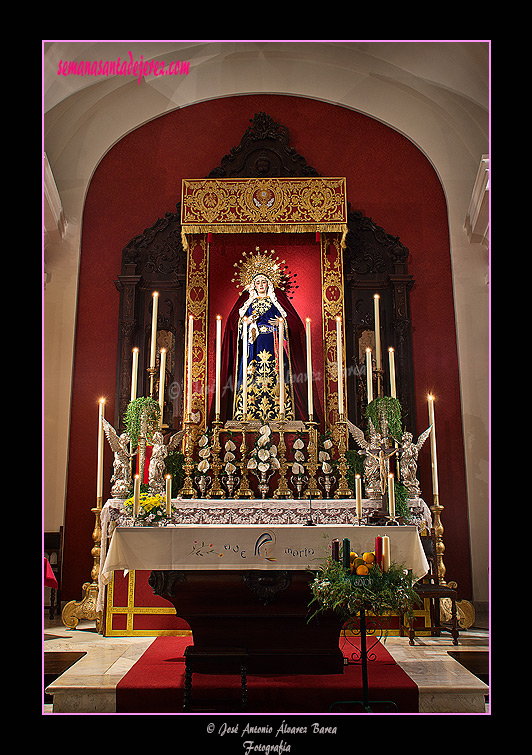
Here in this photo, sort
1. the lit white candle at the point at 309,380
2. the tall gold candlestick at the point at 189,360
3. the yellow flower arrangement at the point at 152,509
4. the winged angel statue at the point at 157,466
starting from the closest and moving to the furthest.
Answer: the yellow flower arrangement at the point at 152,509
the winged angel statue at the point at 157,466
the lit white candle at the point at 309,380
the tall gold candlestick at the point at 189,360

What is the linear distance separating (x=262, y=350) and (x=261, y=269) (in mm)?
1146

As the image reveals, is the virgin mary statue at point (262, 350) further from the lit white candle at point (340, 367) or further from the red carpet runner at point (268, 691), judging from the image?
the red carpet runner at point (268, 691)

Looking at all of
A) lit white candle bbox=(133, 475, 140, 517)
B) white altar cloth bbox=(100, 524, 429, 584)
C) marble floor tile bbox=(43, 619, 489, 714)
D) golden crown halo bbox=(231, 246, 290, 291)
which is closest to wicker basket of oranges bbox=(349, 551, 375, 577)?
white altar cloth bbox=(100, 524, 429, 584)

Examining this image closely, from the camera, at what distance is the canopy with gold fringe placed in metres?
7.50

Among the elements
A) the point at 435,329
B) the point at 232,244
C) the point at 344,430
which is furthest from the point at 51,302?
the point at 435,329

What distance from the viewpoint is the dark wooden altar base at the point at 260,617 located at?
437cm

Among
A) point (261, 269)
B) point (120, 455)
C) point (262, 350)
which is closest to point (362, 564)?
point (120, 455)

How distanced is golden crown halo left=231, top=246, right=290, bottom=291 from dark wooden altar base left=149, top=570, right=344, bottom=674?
4023 millimetres

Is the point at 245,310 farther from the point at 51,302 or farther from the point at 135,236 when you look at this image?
the point at 51,302

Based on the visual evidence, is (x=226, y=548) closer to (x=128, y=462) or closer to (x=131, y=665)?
(x=131, y=665)

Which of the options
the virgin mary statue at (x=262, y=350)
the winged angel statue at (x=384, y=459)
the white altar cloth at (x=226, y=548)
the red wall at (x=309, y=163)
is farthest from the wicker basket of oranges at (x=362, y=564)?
the red wall at (x=309, y=163)

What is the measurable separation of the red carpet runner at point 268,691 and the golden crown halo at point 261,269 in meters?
4.58

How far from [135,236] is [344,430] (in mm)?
3708

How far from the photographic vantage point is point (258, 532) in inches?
169
